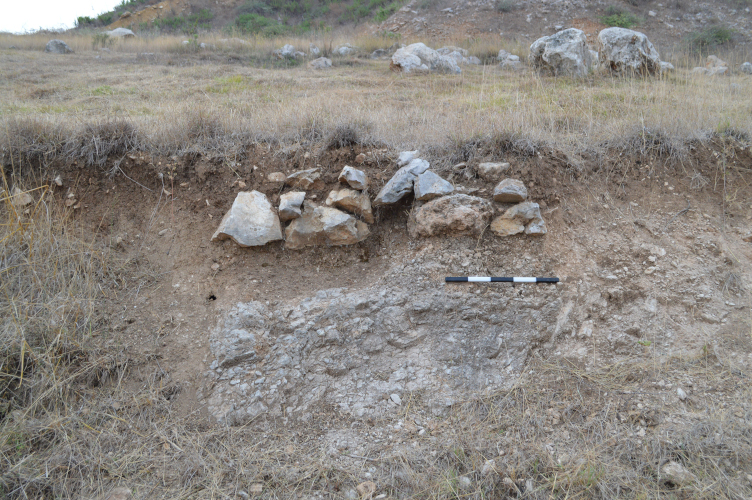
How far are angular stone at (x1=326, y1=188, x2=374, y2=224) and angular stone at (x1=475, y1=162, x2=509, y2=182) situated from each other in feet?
3.09

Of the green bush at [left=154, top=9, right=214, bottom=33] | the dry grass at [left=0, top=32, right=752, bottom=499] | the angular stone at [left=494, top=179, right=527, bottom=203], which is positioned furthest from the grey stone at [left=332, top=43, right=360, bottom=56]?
the angular stone at [left=494, top=179, right=527, bottom=203]

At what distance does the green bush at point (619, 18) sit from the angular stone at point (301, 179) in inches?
557

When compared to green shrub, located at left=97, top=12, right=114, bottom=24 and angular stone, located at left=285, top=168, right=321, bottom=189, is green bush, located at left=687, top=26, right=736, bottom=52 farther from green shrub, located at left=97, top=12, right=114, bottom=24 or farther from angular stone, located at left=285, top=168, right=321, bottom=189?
green shrub, located at left=97, top=12, right=114, bottom=24

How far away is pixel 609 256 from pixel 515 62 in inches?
278

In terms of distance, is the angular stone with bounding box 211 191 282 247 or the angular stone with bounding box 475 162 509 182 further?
the angular stone with bounding box 475 162 509 182

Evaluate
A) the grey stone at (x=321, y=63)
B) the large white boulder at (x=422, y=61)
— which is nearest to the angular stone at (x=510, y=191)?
the large white boulder at (x=422, y=61)

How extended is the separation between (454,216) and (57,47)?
12848mm

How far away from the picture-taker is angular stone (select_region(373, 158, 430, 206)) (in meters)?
3.64

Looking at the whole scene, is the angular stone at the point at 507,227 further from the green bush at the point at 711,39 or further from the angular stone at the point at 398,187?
the green bush at the point at 711,39

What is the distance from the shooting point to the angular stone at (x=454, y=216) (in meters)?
3.44

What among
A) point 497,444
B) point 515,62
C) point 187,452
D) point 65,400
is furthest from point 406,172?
point 515,62

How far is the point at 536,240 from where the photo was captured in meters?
3.49

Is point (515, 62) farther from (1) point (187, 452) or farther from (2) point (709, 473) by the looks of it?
(1) point (187, 452)

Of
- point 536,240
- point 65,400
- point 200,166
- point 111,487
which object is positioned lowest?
point 111,487
